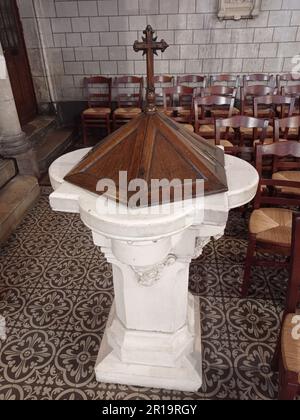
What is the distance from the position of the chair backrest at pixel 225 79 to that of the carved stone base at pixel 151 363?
446cm

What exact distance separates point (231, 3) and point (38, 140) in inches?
137

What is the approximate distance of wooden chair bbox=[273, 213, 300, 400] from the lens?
1.19 metres

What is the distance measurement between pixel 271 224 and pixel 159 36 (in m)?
4.16

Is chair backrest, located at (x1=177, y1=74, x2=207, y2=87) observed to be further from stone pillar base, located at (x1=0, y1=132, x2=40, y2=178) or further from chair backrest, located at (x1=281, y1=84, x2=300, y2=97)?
stone pillar base, located at (x1=0, y1=132, x2=40, y2=178)

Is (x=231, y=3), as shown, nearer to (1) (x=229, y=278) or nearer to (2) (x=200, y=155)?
(1) (x=229, y=278)

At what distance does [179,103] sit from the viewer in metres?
5.18

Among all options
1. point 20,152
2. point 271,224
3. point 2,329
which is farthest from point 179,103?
point 2,329

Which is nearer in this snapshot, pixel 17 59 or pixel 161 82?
pixel 17 59

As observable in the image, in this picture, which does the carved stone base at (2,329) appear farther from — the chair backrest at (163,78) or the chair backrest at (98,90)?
the chair backrest at (163,78)

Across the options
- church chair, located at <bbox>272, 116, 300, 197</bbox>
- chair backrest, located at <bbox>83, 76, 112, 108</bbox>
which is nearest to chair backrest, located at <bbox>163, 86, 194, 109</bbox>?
chair backrest, located at <bbox>83, 76, 112, 108</bbox>

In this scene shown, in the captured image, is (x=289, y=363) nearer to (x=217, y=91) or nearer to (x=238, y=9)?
(x=217, y=91)
